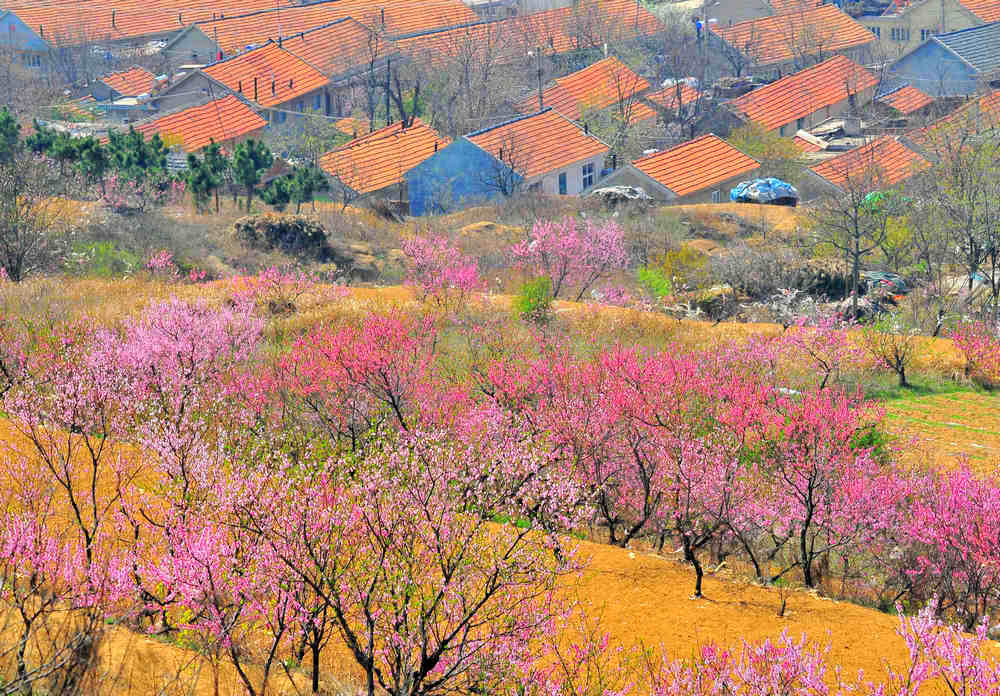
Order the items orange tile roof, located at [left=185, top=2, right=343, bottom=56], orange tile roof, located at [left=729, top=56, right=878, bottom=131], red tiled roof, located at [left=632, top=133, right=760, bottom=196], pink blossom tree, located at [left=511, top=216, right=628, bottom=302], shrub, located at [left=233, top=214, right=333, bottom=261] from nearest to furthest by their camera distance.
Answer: pink blossom tree, located at [left=511, top=216, right=628, bottom=302]
shrub, located at [left=233, top=214, right=333, bottom=261]
red tiled roof, located at [left=632, top=133, right=760, bottom=196]
orange tile roof, located at [left=729, top=56, right=878, bottom=131]
orange tile roof, located at [left=185, top=2, right=343, bottom=56]

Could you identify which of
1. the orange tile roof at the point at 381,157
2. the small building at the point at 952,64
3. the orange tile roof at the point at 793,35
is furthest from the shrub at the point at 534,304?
the orange tile roof at the point at 793,35

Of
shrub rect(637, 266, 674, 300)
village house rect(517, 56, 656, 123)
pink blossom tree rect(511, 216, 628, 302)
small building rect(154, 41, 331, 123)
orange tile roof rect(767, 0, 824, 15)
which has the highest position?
orange tile roof rect(767, 0, 824, 15)

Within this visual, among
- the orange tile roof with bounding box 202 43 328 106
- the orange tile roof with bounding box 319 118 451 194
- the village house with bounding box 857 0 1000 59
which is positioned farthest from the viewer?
the village house with bounding box 857 0 1000 59

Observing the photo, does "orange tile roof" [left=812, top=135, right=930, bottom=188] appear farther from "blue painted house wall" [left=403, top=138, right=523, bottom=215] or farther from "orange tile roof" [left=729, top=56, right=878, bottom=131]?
"blue painted house wall" [left=403, top=138, right=523, bottom=215]

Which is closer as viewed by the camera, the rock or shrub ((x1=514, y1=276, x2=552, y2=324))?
shrub ((x1=514, y1=276, x2=552, y2=324))

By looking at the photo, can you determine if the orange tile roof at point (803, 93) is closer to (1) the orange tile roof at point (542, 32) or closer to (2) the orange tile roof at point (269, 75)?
(1) the orange tile roof at point (542, 32)

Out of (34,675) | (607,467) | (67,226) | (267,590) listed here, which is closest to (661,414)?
(607,467)

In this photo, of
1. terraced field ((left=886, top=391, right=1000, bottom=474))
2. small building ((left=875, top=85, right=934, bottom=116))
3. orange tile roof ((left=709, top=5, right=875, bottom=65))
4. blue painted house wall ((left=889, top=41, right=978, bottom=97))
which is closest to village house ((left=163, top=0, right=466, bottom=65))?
orange tile roof ((left=709, top=5, right=875, bottom=65))

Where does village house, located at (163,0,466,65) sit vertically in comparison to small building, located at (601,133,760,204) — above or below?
above
